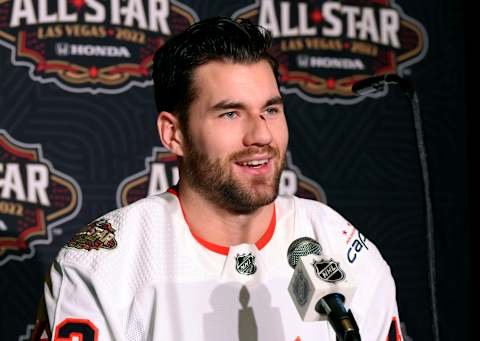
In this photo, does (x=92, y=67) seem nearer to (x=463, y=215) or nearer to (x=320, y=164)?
(x=320, y=164)

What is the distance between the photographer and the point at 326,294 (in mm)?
1070

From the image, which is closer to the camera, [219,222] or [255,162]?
[255,162]

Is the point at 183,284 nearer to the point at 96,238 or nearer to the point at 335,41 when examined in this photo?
the point at 96,238

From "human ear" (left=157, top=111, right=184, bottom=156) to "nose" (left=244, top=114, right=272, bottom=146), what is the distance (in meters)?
0.24

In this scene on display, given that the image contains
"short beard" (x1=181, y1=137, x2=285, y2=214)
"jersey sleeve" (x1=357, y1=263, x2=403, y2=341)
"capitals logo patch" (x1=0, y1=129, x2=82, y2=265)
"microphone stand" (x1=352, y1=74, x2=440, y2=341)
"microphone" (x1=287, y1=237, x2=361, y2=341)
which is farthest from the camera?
"capitals logo patch" (x1=0, y1=129, x2=82, y2=265)

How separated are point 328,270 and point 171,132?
0.86m

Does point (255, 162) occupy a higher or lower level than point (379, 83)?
lower

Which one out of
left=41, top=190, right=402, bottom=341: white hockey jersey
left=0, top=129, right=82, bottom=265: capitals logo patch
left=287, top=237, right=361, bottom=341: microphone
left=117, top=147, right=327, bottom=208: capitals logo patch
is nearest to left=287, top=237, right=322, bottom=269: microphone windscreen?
left=41, top=190, right=402, bottom=341: white hockey jersey

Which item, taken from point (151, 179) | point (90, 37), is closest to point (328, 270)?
point (151, 179)

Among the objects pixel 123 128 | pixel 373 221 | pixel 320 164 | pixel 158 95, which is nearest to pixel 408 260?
pixel 373 221

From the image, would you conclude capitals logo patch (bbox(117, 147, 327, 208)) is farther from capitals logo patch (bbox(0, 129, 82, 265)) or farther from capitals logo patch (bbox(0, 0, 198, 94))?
capitals logo patch (bbox(0, 0, 198, 94))

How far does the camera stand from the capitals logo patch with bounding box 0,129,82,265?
7.94 ft

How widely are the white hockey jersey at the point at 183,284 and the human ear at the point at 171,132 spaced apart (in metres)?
0.12

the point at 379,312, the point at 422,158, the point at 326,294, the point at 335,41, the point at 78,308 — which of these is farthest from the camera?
the point at 335,41
